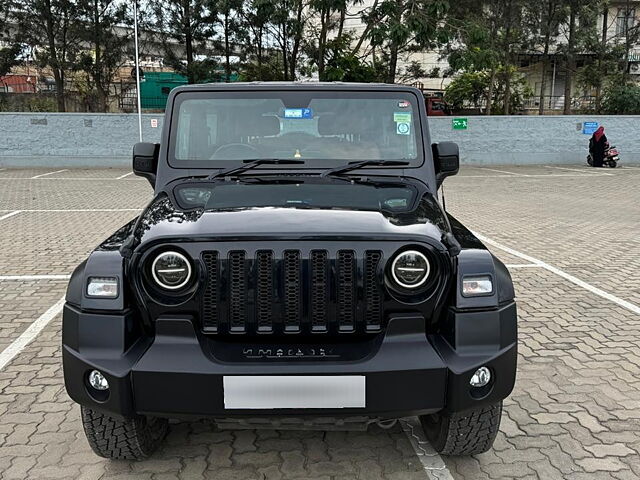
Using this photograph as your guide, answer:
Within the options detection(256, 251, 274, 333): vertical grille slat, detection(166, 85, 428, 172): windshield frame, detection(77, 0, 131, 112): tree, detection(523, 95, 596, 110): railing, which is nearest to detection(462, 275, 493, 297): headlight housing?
detection(256, 251, 274, 333): vertical grille slat

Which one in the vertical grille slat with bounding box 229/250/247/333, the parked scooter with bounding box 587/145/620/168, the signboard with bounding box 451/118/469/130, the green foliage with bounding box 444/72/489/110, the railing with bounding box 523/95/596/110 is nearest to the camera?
the vertical grille slat with bounding box 229/250/247/333

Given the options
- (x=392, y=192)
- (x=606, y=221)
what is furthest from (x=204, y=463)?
(x=606, y=221)

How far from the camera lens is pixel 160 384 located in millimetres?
2270

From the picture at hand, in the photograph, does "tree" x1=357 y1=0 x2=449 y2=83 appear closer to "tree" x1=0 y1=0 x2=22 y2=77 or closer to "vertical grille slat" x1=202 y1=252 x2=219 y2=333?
"tree" x1=0 y1=0 x2=22 y2=77

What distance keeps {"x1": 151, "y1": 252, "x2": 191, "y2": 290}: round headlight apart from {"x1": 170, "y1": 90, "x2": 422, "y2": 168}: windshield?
4.20 ft

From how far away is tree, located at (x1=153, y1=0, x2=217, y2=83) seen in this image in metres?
23.5

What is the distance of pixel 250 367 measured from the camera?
229 cm

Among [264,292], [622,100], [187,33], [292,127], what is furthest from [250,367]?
[622,100]

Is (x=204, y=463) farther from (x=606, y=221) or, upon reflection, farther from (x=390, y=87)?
(x=606, y=221)

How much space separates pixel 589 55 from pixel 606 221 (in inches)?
906

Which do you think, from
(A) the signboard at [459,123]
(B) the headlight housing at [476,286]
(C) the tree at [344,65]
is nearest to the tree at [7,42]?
(C) the tree at [344,65]

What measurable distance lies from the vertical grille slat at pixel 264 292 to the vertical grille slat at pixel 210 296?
174mm

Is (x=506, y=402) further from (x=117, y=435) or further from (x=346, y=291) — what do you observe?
(x=117, y=435)

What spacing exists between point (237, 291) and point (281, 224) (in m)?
0.34
